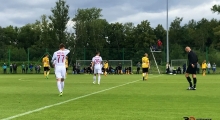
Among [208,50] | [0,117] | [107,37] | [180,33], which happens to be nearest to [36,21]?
[107,37]

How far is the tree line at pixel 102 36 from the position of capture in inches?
2185

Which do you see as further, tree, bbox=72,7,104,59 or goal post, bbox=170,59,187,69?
tree, bbox=72,7,104,59

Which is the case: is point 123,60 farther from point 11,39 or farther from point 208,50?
point 11,39

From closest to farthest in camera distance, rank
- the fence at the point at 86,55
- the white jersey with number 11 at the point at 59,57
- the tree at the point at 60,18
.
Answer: the white jersey with number 11 at the point at 59,57 < the fence at the point at 86,55 < the tree at the point at 60,18

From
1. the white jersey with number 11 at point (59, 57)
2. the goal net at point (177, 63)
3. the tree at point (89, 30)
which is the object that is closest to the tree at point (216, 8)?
the tree at point (89, 30)

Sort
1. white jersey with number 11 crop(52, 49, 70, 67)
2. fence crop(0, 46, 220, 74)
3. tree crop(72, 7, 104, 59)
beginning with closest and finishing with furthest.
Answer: white jersey with number 11 crop(52, 49, 70, 67)
fence crop(0, 46, 220, 74)
tree crop(72, 7, 104, 59)

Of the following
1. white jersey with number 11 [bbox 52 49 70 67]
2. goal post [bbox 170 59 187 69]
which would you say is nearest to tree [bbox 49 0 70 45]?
goal post [bbox 170 59 187 69]

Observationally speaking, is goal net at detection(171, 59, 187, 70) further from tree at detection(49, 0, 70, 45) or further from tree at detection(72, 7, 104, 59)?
tree at detection(49, 0, 70, 45)

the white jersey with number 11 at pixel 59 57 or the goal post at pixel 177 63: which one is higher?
the goal post at pixel 177 63

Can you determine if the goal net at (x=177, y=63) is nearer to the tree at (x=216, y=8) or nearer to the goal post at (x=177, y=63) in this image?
the goal post at (x=177, y=63)

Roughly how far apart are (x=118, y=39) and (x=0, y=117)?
106 meters

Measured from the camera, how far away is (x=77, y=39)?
71.1 metres

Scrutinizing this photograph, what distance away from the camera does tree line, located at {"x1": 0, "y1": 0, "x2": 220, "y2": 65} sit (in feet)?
182

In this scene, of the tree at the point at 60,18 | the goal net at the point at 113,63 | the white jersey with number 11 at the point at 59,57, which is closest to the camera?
the white jersey with number 11 at the point at 59,57
